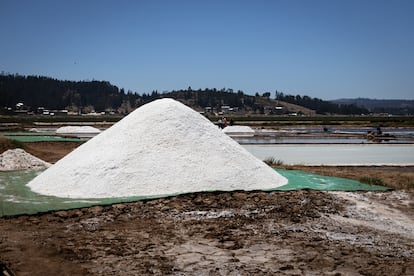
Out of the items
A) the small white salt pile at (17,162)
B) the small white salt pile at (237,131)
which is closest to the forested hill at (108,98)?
the small white salt pile at (237,131)

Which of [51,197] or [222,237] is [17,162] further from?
[222,237]

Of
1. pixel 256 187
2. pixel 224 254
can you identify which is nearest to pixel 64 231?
pixel 224 254

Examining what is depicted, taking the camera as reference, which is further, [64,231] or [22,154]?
[22,154]

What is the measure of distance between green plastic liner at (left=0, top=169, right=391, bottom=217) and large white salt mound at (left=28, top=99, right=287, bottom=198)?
234 millimetres

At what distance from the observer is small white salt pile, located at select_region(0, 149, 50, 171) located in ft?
33.0

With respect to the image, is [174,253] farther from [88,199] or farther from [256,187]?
[256,187]

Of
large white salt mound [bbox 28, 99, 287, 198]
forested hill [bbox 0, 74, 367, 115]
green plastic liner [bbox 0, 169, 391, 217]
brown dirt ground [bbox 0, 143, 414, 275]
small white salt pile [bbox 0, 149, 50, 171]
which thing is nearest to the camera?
brown dirt ground [bbox 0, 143, 414, 275]

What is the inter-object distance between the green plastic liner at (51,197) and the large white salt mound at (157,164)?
0.77 feet

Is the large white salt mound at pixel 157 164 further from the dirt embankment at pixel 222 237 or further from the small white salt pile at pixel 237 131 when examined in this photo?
the small white salt pile at pixel 237 131

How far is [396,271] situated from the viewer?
3.91 m

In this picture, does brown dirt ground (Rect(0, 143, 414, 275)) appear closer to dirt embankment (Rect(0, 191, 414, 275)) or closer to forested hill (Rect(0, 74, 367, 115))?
dirt embankment (Rect(0, 191, 414, 275))

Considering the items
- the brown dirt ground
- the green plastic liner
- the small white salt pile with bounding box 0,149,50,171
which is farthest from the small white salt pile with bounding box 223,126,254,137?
the brown dirt ground

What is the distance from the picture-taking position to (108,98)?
368 feet

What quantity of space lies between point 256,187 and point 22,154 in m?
6.17
